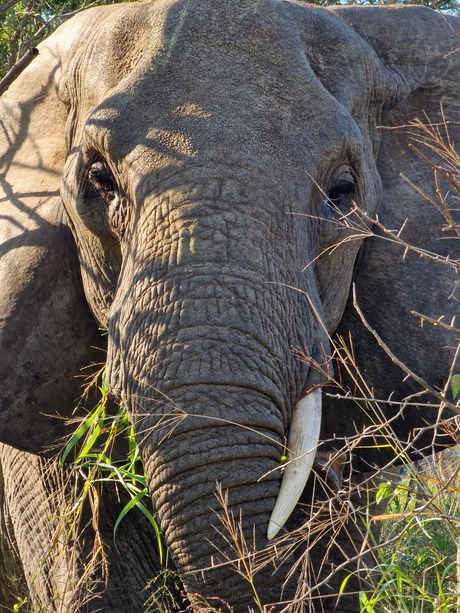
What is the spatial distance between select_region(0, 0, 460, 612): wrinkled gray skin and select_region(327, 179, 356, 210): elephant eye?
1cm

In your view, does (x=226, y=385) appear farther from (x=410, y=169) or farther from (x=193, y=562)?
(x=410, y=169)

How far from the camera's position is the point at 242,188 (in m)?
3.28

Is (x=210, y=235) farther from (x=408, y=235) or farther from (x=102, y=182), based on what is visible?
(x=408, y=235)

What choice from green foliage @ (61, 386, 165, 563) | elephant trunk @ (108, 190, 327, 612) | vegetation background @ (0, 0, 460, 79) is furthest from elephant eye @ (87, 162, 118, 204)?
vegetation background @ (0, 0, 460, 79)

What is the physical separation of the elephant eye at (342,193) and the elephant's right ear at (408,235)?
0.21 metres

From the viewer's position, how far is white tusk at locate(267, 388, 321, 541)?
3.01m

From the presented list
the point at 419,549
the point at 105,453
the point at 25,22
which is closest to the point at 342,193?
the point at 105,453

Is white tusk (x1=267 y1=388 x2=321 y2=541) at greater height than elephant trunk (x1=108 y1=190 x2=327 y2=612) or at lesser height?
lesser

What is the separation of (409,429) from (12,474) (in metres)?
1.53

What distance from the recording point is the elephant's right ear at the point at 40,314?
377cm

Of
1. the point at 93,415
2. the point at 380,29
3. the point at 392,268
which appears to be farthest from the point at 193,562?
the point at 380,29

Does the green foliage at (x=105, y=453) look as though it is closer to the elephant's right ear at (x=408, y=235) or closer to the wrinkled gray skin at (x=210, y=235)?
the wrinkled gray skin at (x=210, y=235)

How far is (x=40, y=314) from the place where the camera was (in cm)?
378

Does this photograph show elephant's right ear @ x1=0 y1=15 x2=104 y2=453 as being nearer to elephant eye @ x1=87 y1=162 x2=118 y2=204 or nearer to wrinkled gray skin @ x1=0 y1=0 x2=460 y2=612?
wrinkled gray skin @ x1=0 y1=0 x2=460 y2=612
